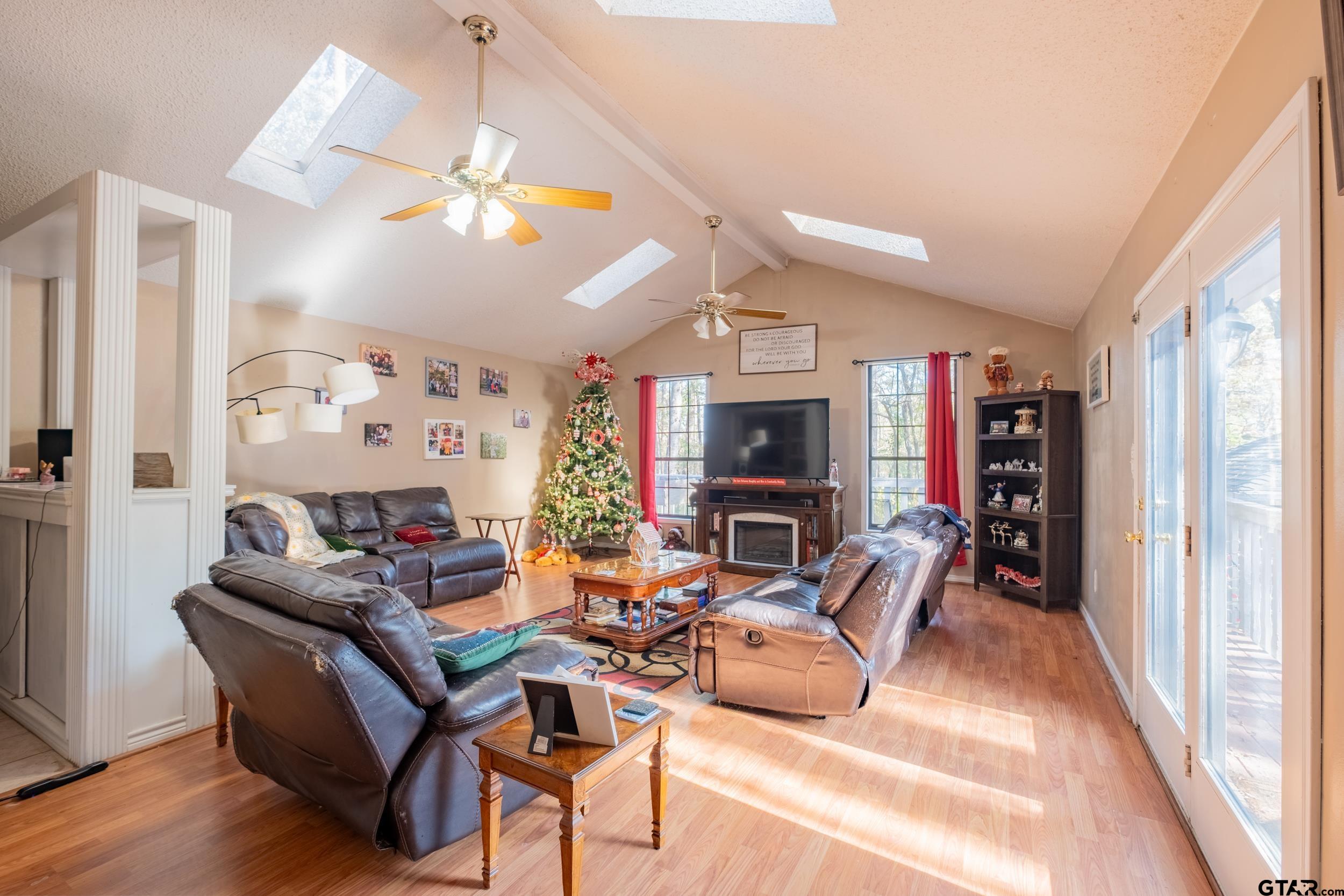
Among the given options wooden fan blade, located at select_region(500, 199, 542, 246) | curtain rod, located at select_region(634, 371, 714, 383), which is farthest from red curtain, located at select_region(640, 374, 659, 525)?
wooden fan blade, located at select_region(500, 199, 542, 246)

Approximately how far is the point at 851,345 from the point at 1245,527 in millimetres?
5055

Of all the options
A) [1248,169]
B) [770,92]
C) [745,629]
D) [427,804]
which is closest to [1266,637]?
[1248,169]

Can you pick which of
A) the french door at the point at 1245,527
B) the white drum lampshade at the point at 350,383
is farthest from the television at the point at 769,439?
the french door at the point at 1245,527

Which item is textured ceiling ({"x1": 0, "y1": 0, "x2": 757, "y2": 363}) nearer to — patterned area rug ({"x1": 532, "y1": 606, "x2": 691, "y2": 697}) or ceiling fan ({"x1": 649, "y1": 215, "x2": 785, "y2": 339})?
ceiling fan ({"x1": 649, "y1": 215, "x2": 785, "y2": 339})

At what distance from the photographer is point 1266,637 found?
1.54m

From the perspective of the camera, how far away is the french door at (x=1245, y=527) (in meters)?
1.30

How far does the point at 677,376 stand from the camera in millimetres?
7594

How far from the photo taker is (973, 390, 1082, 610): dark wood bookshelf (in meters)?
4.93

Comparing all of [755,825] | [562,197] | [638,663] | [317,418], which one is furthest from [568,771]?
[317,418]

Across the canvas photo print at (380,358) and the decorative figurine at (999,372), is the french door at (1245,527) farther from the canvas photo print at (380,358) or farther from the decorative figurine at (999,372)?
the canvas photo print at (380,358)

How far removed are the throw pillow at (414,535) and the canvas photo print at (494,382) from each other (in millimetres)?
1860

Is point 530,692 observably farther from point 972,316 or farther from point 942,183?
point 972,316

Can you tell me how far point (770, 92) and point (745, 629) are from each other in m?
2.50

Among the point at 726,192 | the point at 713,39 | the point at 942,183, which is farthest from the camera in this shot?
the point at 726,192
